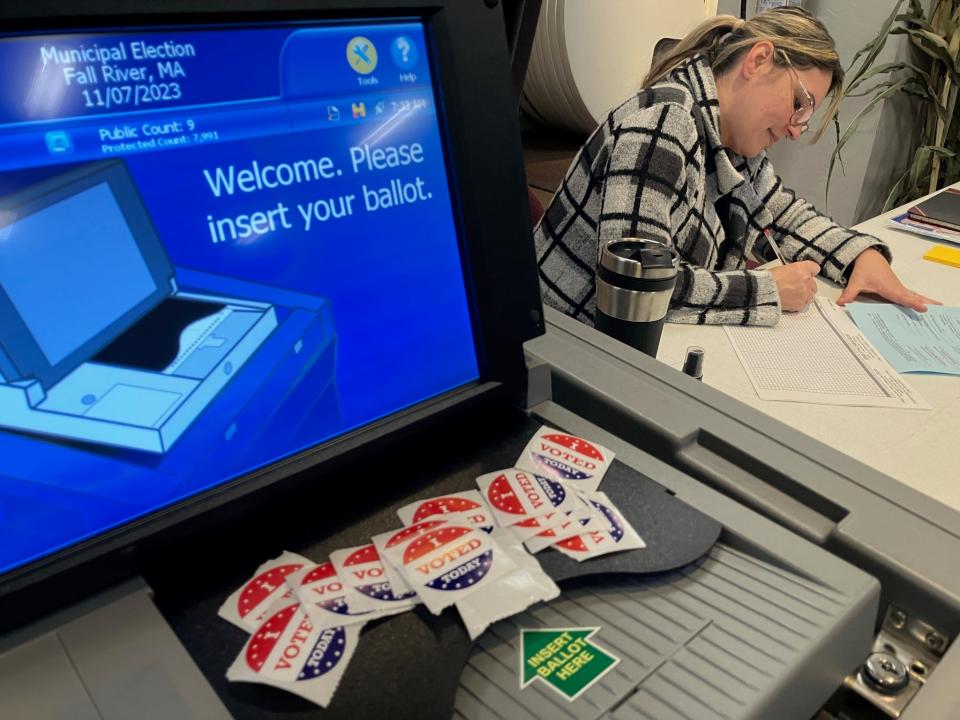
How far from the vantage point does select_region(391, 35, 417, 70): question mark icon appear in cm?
38

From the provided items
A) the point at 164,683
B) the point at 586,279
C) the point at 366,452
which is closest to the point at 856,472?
the point at 366,452

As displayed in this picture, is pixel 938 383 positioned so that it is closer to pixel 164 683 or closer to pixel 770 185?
pixel 770 185

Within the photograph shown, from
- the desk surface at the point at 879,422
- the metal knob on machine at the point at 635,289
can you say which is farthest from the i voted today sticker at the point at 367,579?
the desk surface at the point at 879,422

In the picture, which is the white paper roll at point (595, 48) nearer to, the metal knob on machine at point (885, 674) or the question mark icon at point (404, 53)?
the question mark icon at point (404, 53)

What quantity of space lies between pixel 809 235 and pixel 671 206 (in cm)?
38

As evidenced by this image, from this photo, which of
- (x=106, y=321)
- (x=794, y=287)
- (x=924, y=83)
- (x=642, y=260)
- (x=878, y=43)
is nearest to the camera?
Result: (x=106, y=321)

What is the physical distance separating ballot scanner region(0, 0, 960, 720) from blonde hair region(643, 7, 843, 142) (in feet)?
3.17

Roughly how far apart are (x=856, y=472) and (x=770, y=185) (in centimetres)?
108

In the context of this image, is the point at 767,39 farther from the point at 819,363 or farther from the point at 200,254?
the point at 200,254

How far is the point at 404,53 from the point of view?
39 cm

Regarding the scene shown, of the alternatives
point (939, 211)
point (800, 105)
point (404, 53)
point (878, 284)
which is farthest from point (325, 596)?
point (939, 211)

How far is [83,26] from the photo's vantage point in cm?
30

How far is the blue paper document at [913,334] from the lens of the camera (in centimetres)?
89

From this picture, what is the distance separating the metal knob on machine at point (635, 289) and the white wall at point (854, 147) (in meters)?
2.11
